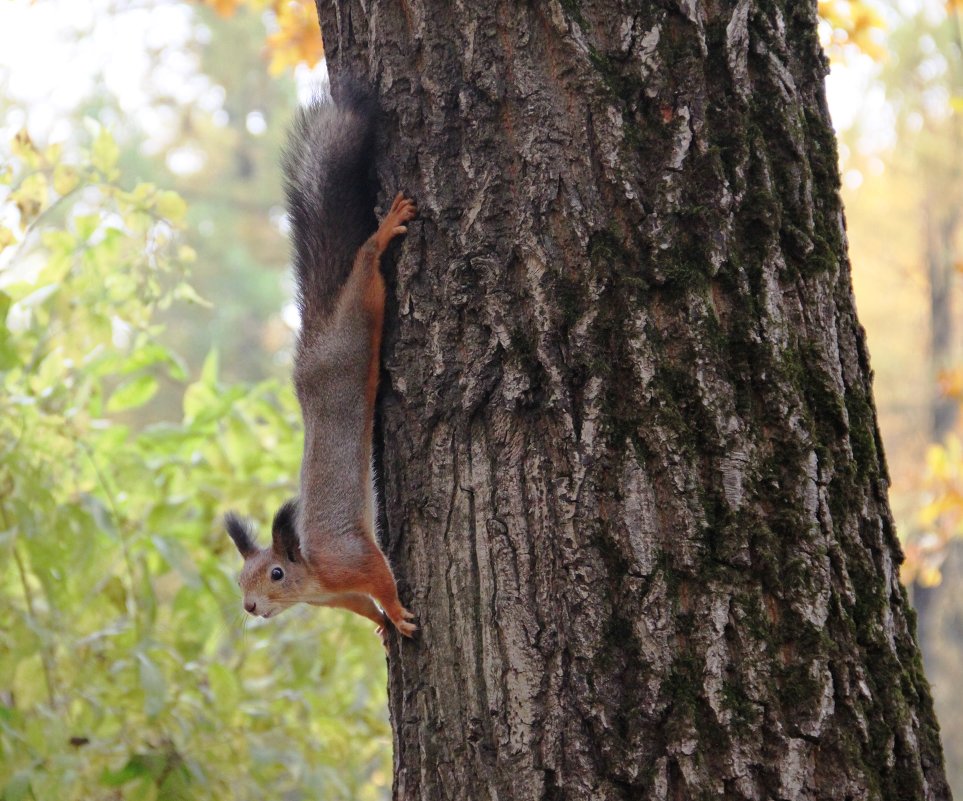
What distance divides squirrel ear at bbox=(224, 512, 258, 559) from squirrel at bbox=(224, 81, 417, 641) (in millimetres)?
105

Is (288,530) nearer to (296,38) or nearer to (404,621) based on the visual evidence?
(404,621)

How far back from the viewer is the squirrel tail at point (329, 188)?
5.33ft

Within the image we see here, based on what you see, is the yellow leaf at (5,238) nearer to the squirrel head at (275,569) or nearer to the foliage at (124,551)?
the foliage at (124,551)

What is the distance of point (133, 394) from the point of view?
8.59 feet

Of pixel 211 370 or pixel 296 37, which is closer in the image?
pixel 211 370

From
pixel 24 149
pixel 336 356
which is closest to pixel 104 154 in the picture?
pixel 24 149

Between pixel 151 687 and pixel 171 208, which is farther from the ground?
pixel 171 208

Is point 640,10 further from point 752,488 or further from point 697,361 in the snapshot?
point 752,488

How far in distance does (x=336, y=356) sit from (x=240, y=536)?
26.3 inches

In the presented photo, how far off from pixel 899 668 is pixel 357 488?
104cm

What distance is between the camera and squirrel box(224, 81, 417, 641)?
166 cm

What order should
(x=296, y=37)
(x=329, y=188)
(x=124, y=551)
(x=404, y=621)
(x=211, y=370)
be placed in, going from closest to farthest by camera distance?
(x=404, y=621), (x=329, y=188), (x=124, y=551), (x=211, y=370), (x=296, y=37)

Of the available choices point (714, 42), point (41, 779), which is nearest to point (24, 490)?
point (41, 779)

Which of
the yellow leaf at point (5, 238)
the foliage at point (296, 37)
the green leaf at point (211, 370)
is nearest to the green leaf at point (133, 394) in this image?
the green leaf at point (211, 370)
